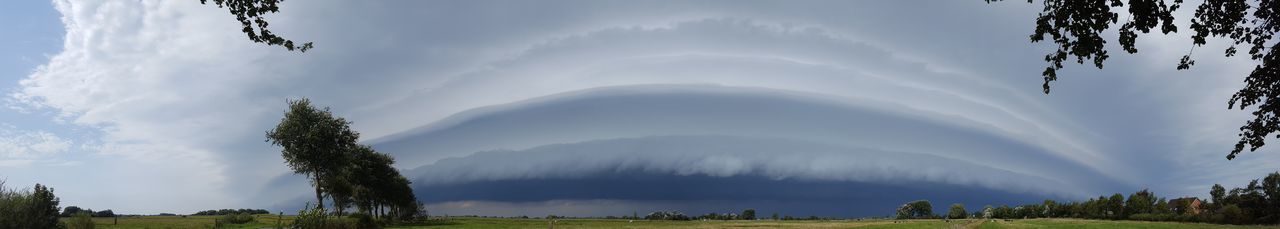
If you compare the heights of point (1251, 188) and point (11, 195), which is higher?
point (11, 195)

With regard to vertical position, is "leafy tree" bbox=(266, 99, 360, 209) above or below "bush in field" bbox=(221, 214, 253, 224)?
above

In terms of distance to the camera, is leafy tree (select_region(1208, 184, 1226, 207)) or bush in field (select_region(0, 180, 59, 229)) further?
leafy tree (select_region(1208, 184, 1226, 207))

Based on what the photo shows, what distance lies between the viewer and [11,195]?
40.9 m

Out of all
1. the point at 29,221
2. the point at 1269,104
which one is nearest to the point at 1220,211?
the point at 1269,104

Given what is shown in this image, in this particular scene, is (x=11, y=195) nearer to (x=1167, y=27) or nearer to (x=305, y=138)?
(x=305, y=138)

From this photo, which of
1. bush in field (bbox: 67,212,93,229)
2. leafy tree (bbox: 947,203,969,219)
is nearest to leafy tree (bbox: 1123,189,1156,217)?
leafy tree (bbox: 947,203,969,219)

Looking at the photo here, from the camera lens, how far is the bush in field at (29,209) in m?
38.9

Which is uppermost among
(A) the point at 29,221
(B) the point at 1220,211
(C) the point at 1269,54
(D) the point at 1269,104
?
(C) the point at 1269,54

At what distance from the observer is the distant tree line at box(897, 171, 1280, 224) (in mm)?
85625

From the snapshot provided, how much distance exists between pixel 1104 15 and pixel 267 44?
1704 centimetres

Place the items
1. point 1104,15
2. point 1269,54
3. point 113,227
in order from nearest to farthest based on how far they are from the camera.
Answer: point 1104,15 < point 1269,54 < point 113,227

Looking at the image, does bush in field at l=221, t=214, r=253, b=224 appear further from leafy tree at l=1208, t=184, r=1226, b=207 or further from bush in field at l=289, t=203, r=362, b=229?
leafy tree at l=1208, t=184, r=1226, b=207

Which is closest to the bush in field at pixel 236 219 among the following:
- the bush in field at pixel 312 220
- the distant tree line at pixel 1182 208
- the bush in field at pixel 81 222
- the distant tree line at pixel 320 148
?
the distant tree line at pixel 320 148

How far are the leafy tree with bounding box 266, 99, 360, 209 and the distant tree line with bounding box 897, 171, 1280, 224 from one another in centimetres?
11292
